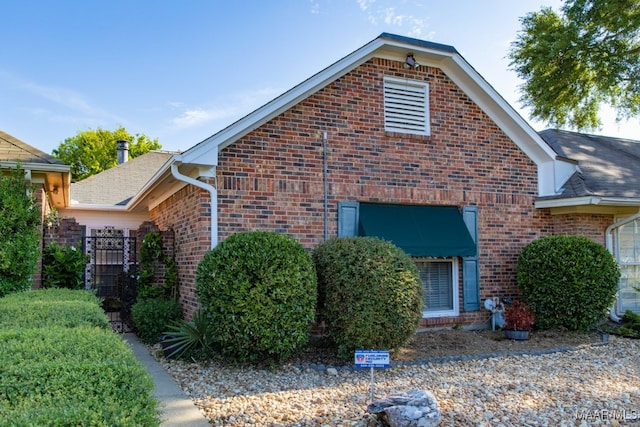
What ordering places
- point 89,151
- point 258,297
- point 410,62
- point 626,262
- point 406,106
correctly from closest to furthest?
point 258,297 → point 410,62 → point 406,106 → point 626,262 → point 89,151

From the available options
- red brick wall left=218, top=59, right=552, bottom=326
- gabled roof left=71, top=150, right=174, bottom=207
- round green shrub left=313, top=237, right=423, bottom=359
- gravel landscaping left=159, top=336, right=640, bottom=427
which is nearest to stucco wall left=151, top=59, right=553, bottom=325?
red brick wall left=218, top=59, right=552, bottom=326

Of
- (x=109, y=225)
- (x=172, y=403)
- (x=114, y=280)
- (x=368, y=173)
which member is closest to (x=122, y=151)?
(x=109, y=225)

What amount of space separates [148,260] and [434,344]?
6.03 meters

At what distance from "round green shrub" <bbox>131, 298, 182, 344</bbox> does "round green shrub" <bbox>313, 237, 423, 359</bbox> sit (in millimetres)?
3327

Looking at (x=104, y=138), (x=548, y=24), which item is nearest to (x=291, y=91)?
(x=548, y=24)

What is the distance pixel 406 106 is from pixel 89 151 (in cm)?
3201

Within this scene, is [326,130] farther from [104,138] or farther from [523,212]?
[104,138]

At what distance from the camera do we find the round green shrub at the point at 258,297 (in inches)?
261

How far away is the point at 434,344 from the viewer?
8.53 meters

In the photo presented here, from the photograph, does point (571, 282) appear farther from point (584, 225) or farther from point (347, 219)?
point (347, 219)

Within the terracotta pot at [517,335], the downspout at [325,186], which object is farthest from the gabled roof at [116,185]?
the terracotta pot at [517,335]

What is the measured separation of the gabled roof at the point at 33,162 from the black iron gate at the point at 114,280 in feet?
5.74

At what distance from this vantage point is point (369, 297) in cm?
686

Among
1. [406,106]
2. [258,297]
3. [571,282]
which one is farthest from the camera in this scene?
[406,106]
